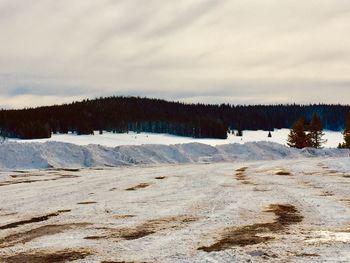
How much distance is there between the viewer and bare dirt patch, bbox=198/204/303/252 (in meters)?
8.00

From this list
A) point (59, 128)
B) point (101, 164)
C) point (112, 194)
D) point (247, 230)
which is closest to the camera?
Answer: point (247, 230)

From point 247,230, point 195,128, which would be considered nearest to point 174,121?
point 195,128

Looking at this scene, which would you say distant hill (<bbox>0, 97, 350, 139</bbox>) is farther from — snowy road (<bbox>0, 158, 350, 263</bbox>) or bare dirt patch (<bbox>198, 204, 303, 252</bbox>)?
bare dirt patch (<bbox>198, 204, 303, 252</bbox>)

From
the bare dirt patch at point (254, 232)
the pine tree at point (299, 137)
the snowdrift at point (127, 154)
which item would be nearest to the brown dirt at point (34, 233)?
the bare dirt patch at point (254, 232)

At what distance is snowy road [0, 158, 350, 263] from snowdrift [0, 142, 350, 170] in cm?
2621

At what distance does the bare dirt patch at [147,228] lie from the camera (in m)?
9.30

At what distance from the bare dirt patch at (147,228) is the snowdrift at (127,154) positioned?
32.5 metres

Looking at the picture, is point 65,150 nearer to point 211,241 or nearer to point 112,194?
point 112,194

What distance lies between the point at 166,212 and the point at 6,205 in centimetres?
647

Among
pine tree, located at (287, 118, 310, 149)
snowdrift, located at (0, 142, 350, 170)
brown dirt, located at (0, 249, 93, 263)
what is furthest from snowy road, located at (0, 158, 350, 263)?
pine tree, located at (287, 118, 310, 149)

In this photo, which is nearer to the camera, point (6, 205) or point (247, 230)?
point (247, 230)

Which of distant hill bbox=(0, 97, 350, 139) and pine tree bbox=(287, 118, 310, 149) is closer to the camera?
pine tree bbox=(287, 118, 310, 149)

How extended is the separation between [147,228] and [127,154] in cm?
4229

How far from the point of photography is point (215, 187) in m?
19.6
